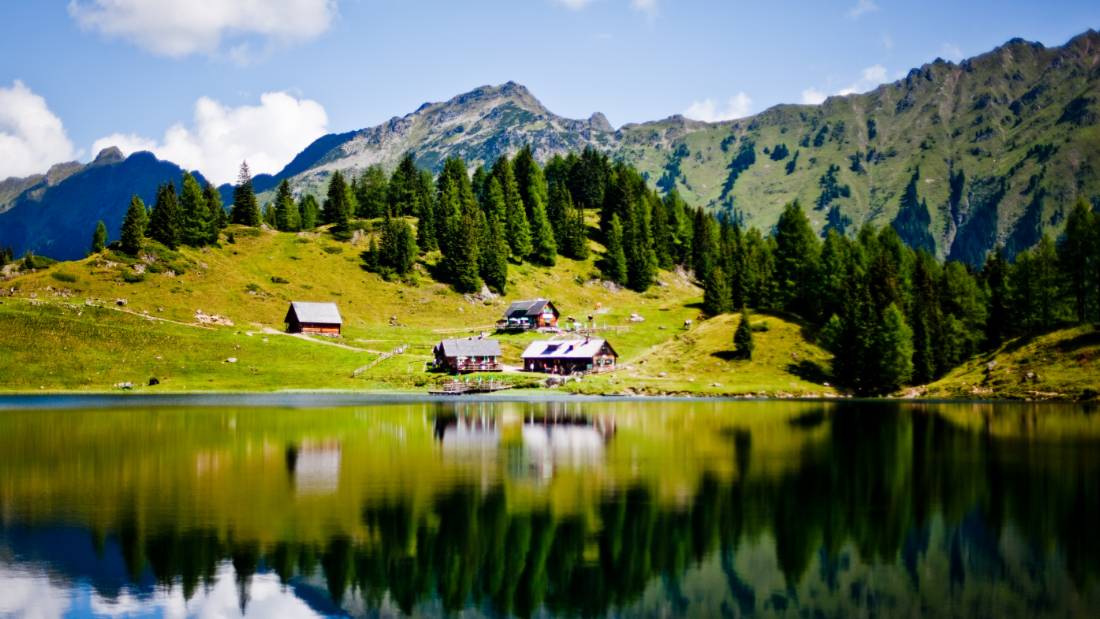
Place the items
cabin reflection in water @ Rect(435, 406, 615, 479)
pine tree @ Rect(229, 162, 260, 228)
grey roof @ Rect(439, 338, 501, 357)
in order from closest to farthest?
cabin reflection in water @ Rect(435, 406, 615, 479)
grey roof @ Rect(439, 338, 501, 357)
pine tree @ Rect(229, 162, 260, 228)

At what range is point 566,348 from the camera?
130 meters

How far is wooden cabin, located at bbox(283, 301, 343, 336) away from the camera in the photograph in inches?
5477

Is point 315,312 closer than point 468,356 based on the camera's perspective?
No

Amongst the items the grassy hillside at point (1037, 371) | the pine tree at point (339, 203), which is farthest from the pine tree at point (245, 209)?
the grassy hillside at point (1037, 371)

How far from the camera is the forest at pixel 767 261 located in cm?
11381

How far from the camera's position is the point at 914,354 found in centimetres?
11444

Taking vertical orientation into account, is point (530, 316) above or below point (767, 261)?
below

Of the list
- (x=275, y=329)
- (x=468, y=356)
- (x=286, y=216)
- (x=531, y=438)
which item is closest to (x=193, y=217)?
(x=286, y=216)

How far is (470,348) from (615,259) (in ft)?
222

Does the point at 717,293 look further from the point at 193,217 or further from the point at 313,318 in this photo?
the point at 193,217

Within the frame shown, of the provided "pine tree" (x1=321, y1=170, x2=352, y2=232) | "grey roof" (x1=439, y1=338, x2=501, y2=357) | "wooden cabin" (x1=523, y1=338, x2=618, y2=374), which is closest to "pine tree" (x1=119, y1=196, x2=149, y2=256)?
"pine tree" (x1=321, y1=170, x2=352, y2=232)

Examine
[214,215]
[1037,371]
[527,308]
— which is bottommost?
[1037,371]

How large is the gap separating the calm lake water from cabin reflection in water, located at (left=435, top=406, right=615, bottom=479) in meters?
0.51

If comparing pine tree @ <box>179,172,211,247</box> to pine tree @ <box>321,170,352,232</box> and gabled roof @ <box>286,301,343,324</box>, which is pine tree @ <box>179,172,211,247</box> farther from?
pine tree @ <box>321,170,352,232</box>
